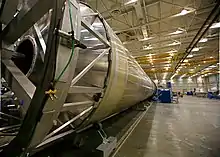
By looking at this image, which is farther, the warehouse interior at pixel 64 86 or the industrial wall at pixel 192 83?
the industrial wall at pixel 192 83

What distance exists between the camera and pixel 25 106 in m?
0.83

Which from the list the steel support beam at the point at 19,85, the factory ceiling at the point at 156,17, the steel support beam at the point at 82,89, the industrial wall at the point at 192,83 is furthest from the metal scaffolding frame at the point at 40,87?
the industrial wall at the point at 192,83

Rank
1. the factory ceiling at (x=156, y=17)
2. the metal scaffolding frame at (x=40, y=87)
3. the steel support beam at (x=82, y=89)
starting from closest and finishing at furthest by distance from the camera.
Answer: the metal scaffolding frame at (x=40, y=87)
the steel support beam at (x=82, y=89)
the factory ceiling at (x=156, y=17)

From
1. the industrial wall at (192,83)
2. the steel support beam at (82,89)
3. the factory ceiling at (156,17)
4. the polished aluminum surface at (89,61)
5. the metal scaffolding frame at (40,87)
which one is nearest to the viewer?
the metal scaffolding frame at (40,87)

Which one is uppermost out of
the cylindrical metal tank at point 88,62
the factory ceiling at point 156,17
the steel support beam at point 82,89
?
the factory ceiling at point 156,17

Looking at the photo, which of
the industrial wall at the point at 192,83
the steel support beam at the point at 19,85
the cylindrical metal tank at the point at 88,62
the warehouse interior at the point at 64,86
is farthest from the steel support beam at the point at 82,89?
the industrial wall at the point at 192,83

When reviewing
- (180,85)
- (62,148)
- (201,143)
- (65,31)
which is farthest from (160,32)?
(180,85)

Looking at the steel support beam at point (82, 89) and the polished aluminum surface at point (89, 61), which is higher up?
the polished aluminum surface at point (89, 61)

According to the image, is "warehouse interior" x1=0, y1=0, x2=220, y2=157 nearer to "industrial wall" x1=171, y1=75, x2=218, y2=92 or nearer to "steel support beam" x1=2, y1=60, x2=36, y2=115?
"steel support beam" x1=2, y1=60, x2=36, y2=115

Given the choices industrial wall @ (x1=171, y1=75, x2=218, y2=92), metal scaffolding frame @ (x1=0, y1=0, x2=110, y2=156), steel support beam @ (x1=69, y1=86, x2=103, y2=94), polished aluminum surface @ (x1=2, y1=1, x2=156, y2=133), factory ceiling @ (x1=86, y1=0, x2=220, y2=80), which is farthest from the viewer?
industrial wall @ (x1=171, y1=75, x2=218, y2=92)

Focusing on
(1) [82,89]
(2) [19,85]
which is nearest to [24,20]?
(2) [19,85]

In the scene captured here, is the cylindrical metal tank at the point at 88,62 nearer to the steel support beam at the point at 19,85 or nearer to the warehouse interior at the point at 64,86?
the warehouse interior at the point at 64,86

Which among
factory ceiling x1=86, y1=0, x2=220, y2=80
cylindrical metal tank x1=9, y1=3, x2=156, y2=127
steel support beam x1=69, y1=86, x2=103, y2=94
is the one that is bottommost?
steel support beam x1=69, y1=86, x2=103, y2=94

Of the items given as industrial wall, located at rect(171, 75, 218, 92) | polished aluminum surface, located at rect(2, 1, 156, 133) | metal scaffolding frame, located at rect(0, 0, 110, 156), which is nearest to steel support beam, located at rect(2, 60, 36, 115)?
metal scaffolding frame, located at rect(0, 0, 110, 156)
